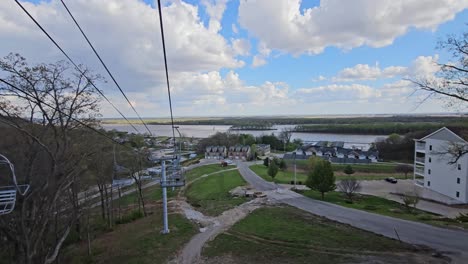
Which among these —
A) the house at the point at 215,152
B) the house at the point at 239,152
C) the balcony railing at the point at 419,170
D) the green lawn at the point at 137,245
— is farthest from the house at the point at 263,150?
the green lawn at the point at 137,245

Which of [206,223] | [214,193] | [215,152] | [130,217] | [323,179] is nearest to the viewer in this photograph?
[206,223]

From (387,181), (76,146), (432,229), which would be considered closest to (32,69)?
(76,146)

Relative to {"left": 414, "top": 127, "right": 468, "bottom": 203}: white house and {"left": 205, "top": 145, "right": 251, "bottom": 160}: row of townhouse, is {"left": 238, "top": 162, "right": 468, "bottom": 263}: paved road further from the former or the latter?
{"left": 205, "top": 145, "right": 251, "bottom": 160}: row of townhouse

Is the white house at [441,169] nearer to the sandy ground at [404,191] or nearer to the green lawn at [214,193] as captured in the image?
the sandy ground at [404,191]

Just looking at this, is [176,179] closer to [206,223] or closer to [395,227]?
[206,223]

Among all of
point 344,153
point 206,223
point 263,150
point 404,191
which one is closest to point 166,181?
point 206,223

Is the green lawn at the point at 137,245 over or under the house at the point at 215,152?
over

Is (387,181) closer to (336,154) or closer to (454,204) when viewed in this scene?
(454,204)
